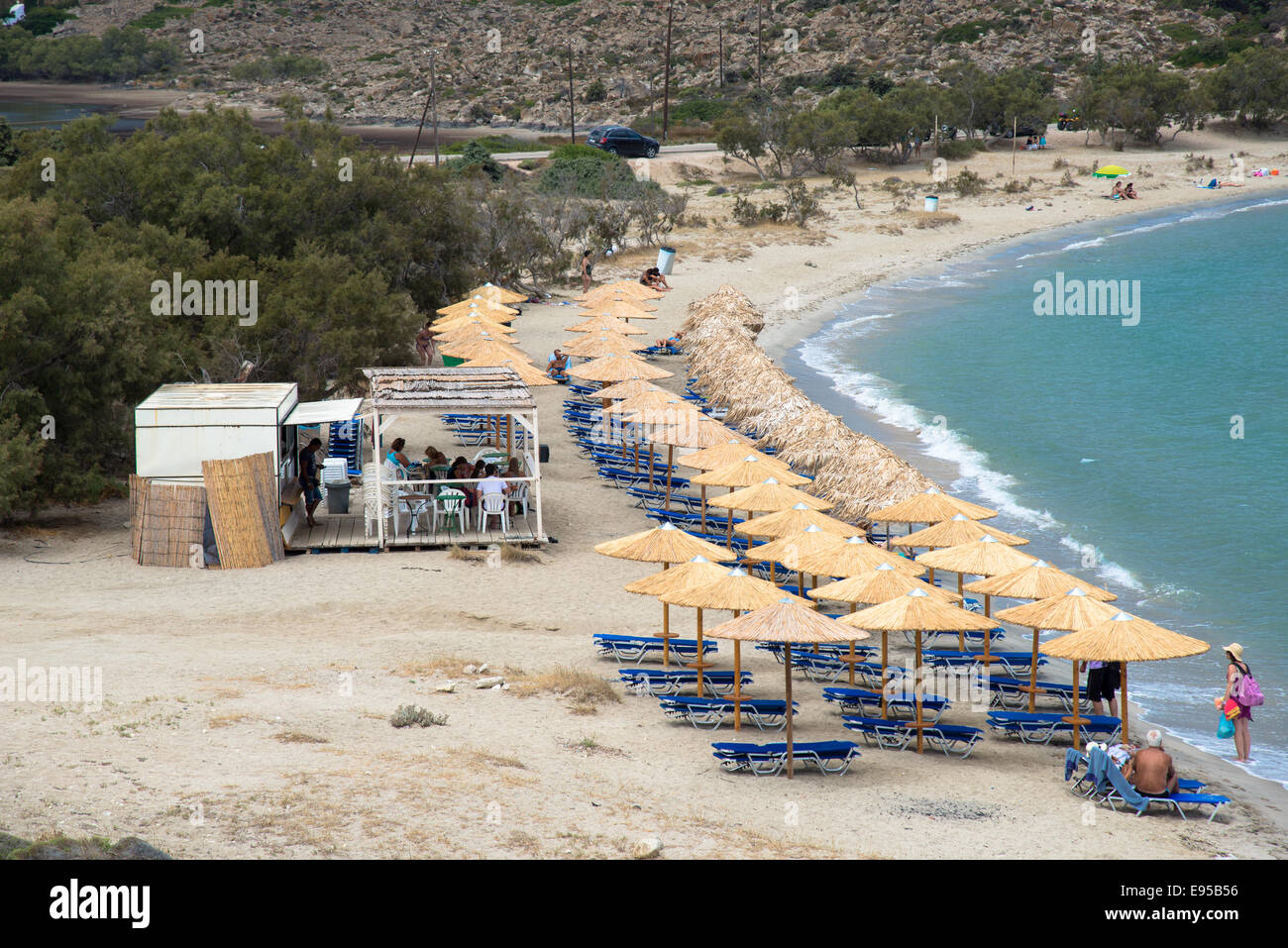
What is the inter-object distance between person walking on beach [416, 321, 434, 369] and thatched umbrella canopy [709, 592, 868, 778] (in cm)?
1782

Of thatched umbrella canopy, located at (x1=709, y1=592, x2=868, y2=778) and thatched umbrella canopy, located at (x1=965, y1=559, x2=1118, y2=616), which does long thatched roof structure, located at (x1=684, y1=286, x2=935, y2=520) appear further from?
thatched umbrella canopy, located at (x1=709, y1=592, x2=868, y2=778)

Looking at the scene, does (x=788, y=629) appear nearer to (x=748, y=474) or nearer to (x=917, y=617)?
(x=917, y=617)

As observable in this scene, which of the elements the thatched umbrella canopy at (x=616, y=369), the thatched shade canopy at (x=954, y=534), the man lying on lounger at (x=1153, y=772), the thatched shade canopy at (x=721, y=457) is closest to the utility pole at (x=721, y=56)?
the thatched umbrella canopy at (x=616, y=369)

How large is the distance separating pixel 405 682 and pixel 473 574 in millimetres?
3942

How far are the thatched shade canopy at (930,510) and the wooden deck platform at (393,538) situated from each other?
16.8 feet

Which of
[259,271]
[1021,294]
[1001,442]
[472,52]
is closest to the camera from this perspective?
[259,271]

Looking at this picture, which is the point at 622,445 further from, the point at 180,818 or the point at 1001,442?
the point at 180,818

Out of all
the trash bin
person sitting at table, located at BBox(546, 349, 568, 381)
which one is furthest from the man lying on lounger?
person sitting at table, located at BBox(546, 349, 568, 381)

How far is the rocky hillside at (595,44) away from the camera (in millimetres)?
84750

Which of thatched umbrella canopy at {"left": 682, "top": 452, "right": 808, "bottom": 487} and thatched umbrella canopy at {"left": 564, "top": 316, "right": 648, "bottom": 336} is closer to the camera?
thatched umbrella canopy at {"left": 682, "top": 452, "right": 808, "bottom": 487}

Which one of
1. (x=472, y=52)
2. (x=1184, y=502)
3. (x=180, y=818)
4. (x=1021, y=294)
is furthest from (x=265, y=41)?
(x=180, y=818)

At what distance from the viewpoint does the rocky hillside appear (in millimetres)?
84750

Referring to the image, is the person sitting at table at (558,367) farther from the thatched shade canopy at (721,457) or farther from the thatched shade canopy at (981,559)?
the thatched shade canopy at (981,559)

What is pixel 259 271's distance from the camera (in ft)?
78.4
